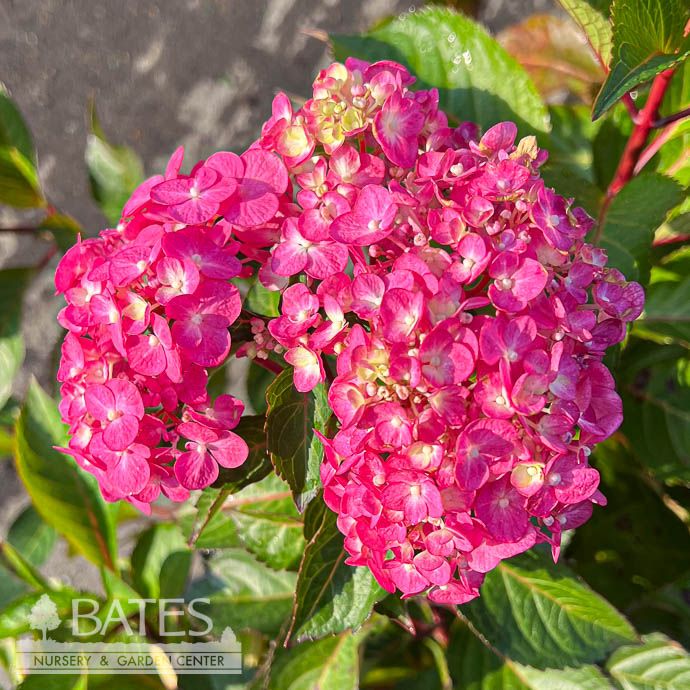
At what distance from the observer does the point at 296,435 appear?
0.81 m

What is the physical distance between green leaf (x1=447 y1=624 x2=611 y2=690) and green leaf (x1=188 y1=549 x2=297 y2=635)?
28 cm

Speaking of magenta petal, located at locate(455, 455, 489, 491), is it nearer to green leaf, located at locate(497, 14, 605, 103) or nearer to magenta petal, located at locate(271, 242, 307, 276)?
magenta petal, located at locate(271, 242, 307, 276)

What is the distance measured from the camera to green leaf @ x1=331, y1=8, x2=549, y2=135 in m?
1.04

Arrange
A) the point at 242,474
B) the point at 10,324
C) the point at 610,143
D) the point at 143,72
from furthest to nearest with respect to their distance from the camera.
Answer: the point at 143,72 → the point at 10,324 → the point at 610,143 → the point at 242,474

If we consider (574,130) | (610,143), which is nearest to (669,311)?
(610,143)

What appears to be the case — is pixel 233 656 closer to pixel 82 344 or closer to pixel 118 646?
pixel 118 646

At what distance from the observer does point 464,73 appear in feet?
3.45

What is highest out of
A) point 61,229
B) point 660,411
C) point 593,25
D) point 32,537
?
point 593,25

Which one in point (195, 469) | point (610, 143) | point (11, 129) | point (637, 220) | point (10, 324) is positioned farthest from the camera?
point (10, 324)

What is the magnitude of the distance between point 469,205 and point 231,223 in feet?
0.75

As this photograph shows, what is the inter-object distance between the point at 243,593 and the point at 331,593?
0.41 metres

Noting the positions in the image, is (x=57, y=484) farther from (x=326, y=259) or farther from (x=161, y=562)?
(x=326, y=259)

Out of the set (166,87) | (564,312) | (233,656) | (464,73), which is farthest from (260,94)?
(564,312)

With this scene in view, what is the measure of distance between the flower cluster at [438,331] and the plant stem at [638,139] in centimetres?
29
